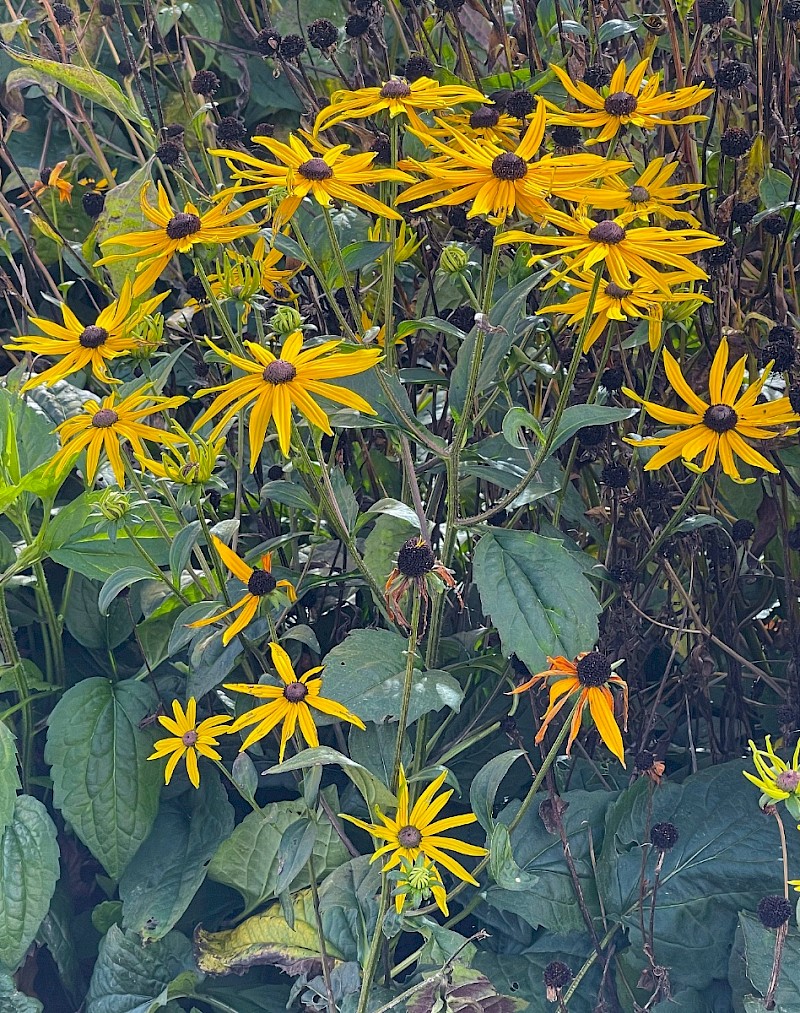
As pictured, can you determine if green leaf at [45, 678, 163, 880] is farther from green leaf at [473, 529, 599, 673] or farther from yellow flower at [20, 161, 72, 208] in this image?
yellow flower at [20, 161, 72, 208]

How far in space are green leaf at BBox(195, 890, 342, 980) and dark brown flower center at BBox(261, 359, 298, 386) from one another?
46cm

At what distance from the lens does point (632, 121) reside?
2.24 ft

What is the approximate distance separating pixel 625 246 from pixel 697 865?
0.51 metres

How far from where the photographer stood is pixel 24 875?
85cm

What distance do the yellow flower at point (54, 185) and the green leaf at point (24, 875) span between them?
586 millimetres

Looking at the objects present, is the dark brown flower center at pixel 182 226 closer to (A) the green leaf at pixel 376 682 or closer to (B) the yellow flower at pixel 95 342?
(B) the yellow flower at pixel 95 342

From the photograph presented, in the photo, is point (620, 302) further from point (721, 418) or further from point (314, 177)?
point (314, 177)

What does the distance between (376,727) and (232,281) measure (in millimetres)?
342

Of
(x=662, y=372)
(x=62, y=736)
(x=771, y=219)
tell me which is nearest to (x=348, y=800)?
(x=62, y=736)

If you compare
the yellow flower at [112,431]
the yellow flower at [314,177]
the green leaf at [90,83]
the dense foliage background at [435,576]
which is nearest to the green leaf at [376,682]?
the dense foliage background at [435,576]

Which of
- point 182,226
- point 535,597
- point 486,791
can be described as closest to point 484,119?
point 182,226

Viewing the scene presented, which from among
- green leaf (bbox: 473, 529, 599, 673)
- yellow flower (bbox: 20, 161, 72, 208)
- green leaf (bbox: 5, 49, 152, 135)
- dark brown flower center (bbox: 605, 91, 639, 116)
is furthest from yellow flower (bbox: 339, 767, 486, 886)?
yellow flower (bbox: 20, 161, 72, 208)

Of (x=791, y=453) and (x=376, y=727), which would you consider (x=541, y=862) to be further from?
(x=791, y=453)

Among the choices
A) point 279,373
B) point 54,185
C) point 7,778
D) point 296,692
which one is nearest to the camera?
point 279,373
